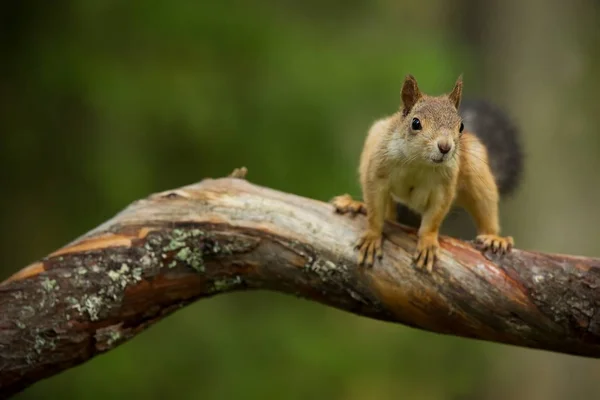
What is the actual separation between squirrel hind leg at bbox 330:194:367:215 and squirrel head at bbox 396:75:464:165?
308 mm

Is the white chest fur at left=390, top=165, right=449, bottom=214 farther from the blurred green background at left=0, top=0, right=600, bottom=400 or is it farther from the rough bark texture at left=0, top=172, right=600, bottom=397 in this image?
the blurred green background at left=0, top=0, right=600, bottom=400

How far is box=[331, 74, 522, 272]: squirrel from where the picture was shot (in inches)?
84.8

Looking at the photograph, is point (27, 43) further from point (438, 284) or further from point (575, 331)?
point (575, 331)

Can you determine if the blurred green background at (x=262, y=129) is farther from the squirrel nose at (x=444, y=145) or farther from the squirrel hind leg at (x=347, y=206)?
the squirrel nose at (x=444, y=145)

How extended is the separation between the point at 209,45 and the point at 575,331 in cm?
245

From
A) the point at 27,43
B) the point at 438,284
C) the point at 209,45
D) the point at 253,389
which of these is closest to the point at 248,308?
the point at 253,389

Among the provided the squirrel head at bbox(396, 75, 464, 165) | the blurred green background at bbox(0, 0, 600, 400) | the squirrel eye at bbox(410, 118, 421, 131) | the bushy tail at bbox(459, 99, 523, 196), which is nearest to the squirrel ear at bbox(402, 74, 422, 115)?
the squirrel head at bbox(396, 75, 464, 165)

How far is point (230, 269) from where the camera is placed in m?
2.30

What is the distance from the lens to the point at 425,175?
235 centimetres

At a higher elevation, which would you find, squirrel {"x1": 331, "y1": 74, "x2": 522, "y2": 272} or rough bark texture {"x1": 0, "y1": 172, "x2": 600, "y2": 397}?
squirrel {"x1": 331, "y1": 74, "x2": 522, "y2": 272}

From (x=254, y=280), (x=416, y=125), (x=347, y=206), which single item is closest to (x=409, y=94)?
(x=416, y=125)

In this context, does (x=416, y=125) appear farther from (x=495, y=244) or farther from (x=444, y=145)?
(x=495, y=244)

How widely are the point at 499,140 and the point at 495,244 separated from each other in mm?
912

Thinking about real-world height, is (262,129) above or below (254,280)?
above
